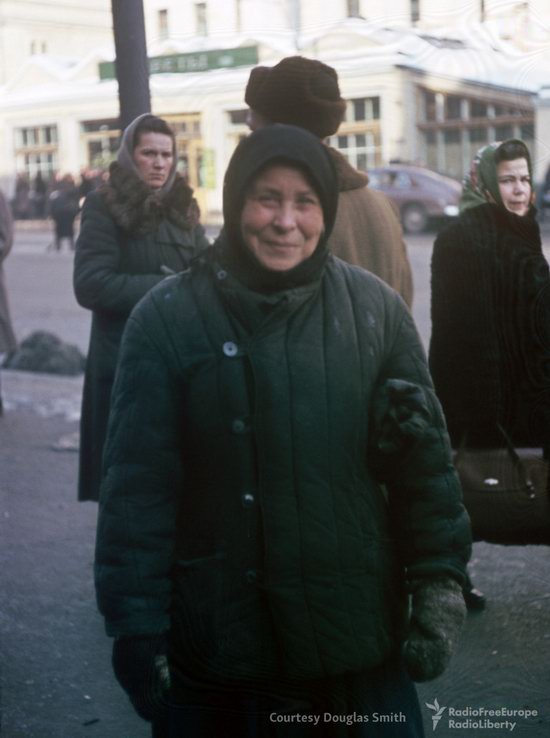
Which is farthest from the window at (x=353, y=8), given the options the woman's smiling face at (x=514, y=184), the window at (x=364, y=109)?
the window at (x=364, y=109)

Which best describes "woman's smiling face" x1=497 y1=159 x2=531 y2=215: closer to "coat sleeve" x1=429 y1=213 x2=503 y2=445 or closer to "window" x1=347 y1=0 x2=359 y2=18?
"coat sleeve" x1=429 y1=213 x2=503 y2=445

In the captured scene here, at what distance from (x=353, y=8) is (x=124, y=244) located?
142 centimetres

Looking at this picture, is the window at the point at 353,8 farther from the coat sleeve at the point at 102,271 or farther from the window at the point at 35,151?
the window at the point at 35,151

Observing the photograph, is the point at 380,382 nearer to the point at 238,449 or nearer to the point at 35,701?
the point at 238,449

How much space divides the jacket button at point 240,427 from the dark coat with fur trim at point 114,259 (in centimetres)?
209

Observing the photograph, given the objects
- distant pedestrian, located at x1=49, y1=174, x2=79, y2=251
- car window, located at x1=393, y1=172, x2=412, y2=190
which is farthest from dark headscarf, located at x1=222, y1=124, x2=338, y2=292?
distant pedestrian, located at x1=49, y1=174, x2=79, y2=251

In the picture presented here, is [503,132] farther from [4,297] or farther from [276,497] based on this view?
[4,297]

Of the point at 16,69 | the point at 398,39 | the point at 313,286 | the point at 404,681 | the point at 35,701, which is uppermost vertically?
the point at 16,69

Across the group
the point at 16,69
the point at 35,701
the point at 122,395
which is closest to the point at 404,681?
the point at 122,395

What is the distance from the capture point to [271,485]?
204 centimetres

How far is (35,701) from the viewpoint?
11.4 ft

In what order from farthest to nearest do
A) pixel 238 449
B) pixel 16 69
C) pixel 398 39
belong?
1. pixel 16 69
2. pixel 398 39
3. pixel 238 449

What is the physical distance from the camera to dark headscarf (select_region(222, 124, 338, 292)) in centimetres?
205

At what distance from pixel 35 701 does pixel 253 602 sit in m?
1.66
